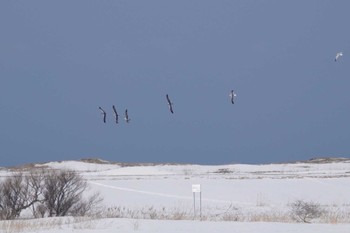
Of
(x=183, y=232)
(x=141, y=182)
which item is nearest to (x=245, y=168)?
(x=141, y=182)

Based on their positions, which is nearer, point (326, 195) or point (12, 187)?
point (12, 187)

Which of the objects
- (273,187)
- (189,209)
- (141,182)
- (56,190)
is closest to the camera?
Result: (56,190)

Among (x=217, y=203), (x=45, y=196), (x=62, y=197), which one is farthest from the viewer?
(x=217, y=203)

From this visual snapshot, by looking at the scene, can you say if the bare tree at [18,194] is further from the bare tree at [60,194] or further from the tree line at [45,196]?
the bare tree at [60,194]

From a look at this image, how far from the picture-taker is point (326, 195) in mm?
31500

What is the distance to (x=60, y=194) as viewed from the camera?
Result: 22750 mm

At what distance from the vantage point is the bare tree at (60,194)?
22.4 metres

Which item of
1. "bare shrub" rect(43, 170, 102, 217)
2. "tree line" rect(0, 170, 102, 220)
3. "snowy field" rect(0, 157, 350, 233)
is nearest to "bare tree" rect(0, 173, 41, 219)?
"tree line" rect(0, 170, 102, 220)

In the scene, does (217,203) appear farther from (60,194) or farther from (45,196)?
(45,196)

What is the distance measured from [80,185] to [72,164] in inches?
2042

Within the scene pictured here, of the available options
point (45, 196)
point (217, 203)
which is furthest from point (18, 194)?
point (217, 203)

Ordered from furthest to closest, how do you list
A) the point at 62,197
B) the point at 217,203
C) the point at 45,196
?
the point at 217,203 → the point at 62,197 → the point at 45,196

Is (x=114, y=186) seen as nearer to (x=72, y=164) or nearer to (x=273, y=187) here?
(x=273, y=187)

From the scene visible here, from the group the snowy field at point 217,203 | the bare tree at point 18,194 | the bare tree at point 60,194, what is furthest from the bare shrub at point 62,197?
the snowy field at point 217,203
